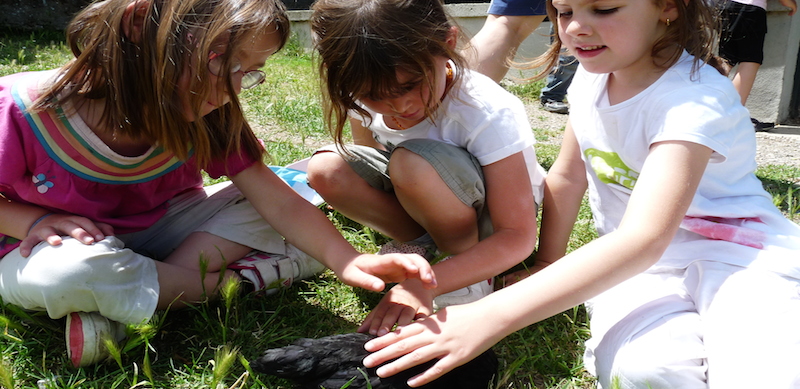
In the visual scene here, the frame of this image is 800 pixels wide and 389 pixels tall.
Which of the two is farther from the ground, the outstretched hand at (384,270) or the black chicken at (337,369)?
the outstretched hand at (384,270)

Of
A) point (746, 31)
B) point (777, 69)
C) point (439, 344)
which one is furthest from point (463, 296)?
point (777, 69)

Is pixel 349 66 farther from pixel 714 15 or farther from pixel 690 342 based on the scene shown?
pixel 690 342

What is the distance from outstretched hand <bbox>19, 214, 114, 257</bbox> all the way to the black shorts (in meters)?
3.85

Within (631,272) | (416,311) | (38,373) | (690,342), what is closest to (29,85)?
(38,373)

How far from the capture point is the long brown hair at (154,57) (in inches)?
61.3

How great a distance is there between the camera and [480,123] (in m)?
1.87

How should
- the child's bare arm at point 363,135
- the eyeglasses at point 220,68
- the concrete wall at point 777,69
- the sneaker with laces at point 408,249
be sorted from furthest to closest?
the concrete wall at point 777,69, the child's bare arm at point 363,135, the sneaker with laces at point 408,249, the eyeglasses at point 220,68

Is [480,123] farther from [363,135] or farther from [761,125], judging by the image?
[761,125]

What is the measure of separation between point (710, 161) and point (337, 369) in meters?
1.02

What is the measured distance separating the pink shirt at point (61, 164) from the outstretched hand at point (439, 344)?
2.64 feet

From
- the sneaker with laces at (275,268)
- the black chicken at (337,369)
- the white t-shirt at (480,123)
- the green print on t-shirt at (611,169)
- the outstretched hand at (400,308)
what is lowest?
the sneaker with laces at (275,268)

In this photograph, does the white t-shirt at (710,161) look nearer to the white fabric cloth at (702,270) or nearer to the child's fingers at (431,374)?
the white fabric cloth at (702,270)

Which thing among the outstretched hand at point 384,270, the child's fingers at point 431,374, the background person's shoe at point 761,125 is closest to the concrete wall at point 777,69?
the background person's shoe at point 761,125

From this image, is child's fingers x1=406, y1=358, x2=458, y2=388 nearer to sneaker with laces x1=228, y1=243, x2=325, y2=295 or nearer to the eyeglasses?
sneaker with laces x1=228, y1=243, x2=325, y2=295
